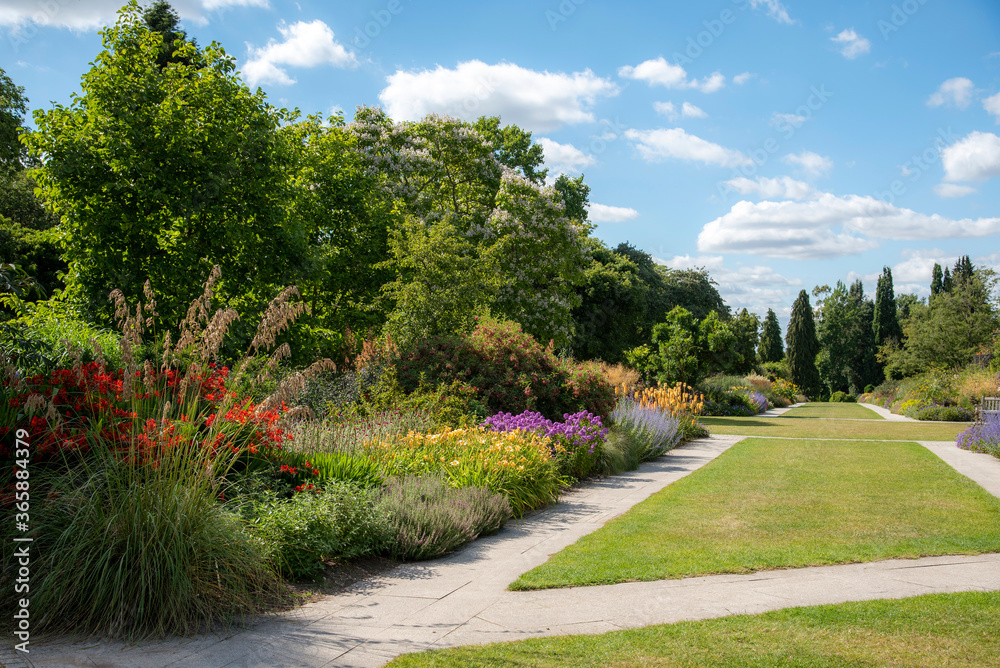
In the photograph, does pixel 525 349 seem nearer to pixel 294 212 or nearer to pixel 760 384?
pixel 294 212

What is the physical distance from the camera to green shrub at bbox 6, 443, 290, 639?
362 cm

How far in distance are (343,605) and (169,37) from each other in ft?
84.2

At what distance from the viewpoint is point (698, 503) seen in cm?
784

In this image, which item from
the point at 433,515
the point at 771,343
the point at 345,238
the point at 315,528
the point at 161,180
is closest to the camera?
the point at 315,528

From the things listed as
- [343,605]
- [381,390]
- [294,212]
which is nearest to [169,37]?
[294,212]

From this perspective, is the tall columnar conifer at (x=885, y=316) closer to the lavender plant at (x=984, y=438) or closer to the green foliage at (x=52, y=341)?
the lavender plant at (x=984, y=438)

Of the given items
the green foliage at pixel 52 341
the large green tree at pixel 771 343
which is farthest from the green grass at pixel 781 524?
the large green tree at pixel 771 343

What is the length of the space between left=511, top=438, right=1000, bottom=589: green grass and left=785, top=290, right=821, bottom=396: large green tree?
4658cm

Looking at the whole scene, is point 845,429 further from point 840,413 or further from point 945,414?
point 840,413

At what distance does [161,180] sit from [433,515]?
7018 mm

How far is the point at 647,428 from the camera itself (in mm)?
12688

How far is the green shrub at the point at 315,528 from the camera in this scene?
15.1 feet

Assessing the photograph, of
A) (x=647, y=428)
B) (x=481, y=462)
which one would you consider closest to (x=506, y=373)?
(x=647, y=428)

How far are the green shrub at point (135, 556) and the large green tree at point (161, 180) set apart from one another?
6417mm
